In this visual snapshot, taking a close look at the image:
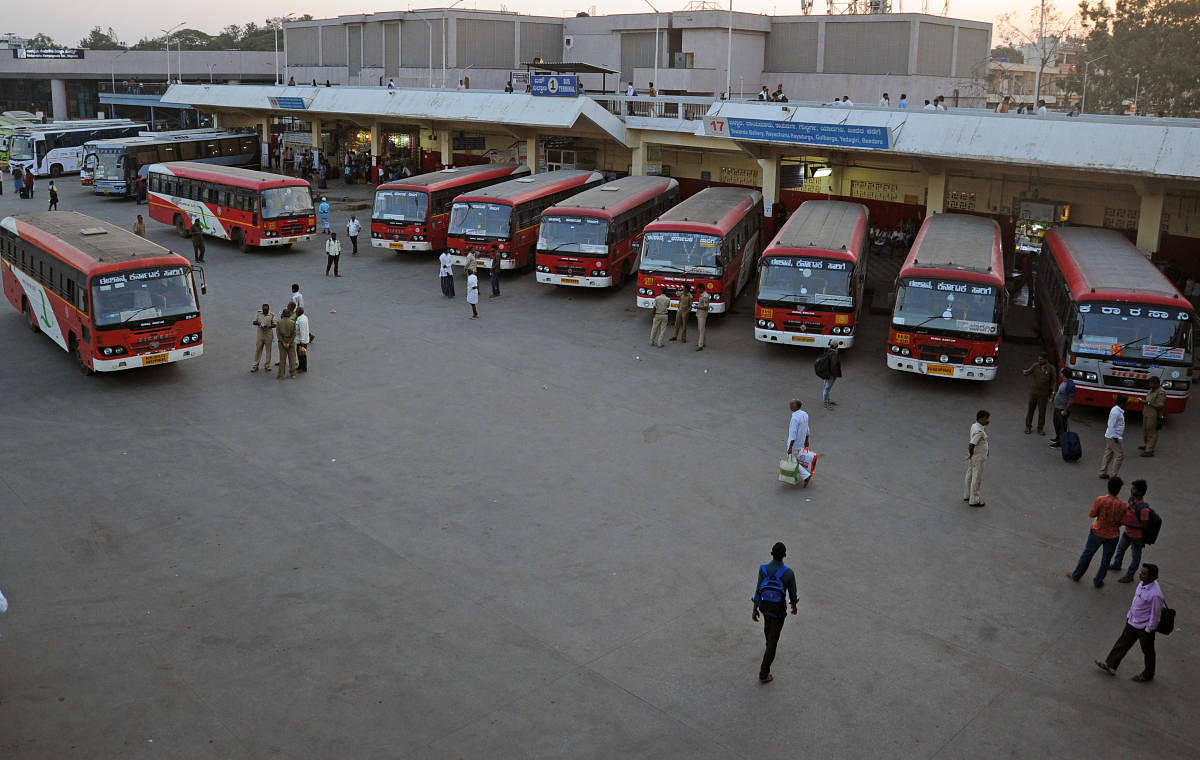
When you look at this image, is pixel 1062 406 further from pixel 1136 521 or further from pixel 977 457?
pixel 1136 521

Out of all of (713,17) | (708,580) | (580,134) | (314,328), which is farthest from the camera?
(713,17)

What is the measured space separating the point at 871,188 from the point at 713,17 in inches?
600

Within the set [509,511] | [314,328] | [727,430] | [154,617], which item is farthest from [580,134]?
[154,617]

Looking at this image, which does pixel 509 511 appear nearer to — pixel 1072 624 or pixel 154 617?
pixel 154 617

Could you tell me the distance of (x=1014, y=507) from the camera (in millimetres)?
15141

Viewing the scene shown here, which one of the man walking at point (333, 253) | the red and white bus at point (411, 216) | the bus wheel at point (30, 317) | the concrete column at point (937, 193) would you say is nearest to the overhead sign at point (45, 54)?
the red and white bus at point (411, 216)

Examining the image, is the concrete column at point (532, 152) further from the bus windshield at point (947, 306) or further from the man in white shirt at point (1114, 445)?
the man in white shirt at point (1114, 445)

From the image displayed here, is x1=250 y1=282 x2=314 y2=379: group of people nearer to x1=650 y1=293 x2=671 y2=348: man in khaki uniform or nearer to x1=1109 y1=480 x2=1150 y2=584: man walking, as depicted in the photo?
x1=650 y1=293 x2=671 y2=348: man in khaki uniform

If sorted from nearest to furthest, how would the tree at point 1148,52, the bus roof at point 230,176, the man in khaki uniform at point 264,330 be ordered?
the man in khaki uniform at point 264,330, the bus roof at point 230,176, the tree at point 1148,52

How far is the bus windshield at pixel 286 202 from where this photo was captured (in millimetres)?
33938

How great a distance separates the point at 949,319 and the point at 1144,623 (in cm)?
1092

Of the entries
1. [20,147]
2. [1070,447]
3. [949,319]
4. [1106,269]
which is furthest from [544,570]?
[20,147]

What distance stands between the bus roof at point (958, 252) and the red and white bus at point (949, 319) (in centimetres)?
2

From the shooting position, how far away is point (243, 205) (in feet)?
113
